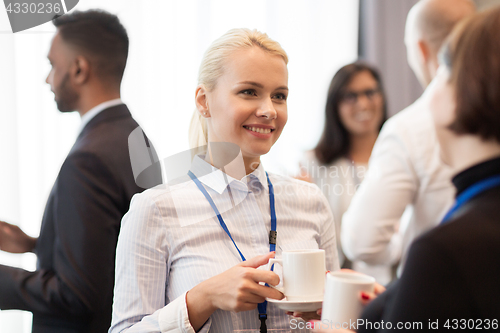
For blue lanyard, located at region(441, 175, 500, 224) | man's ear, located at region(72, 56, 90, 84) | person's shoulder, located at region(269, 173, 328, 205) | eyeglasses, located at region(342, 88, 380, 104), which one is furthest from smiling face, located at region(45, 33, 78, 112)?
eyeglasses, located at region(342, 88, 380, 104)

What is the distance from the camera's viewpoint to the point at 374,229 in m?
1.03

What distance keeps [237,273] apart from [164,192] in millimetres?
298

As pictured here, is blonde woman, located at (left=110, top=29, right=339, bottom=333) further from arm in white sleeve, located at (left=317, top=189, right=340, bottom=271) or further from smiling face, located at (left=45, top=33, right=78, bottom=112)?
smiling face, located at (left=45, top=33, right=78, bottom=112)

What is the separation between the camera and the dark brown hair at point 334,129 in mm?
1779

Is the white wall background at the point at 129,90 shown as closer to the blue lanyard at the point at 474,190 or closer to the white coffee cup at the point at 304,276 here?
the white coffee cup at the point at 304,276

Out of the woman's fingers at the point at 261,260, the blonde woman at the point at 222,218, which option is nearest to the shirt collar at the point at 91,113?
the blonde woman at the point at 222,218

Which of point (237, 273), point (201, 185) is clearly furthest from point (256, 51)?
point (237, 273)

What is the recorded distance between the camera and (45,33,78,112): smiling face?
1.03 meters

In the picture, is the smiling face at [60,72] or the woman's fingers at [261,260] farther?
the smiling face at [60,72]

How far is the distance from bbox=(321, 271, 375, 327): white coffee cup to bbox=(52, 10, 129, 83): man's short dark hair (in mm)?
807

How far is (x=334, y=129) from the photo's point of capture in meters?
1.79

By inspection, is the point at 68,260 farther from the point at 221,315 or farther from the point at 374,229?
the point at 374,229

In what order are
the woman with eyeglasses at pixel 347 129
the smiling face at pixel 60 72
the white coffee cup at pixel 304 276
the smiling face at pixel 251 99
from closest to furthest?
the white coffee cup at pixel 304 276
the smiling face at pixel 251 99
the smiling face at pixel 60 72
the woman with eyeglasses at pixel 347 129

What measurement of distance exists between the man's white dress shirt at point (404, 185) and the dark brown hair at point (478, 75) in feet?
1.61
